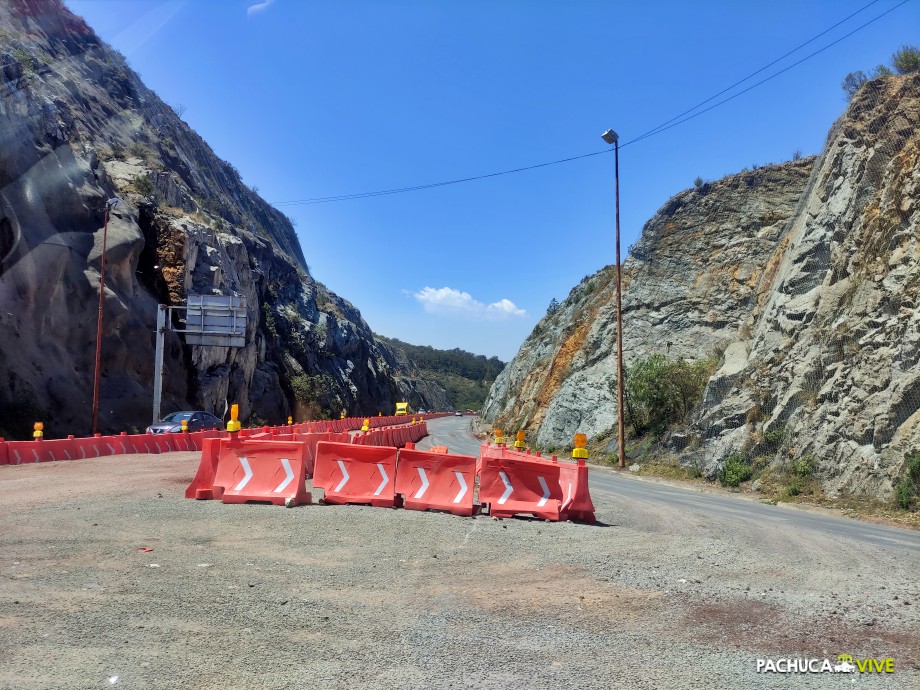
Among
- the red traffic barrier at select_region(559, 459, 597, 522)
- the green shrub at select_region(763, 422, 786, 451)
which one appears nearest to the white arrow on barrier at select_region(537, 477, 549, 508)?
the red traffic barrier at select_region(559, 459, 597, 522)

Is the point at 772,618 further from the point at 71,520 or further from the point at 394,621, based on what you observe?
the point at 71,520

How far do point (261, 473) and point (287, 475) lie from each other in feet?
1.43

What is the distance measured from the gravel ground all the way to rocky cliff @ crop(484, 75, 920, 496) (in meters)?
8.33

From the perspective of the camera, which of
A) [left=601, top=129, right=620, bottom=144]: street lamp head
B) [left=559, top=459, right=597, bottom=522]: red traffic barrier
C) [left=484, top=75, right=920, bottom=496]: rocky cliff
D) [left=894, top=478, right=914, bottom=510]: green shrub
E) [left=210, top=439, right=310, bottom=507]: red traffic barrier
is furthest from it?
[left=601, top=129, right=620, bottom=144]: street lamp head

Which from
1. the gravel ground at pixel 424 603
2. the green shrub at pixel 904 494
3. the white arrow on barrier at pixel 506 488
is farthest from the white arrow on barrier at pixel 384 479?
the green shrub at pixel 904 494

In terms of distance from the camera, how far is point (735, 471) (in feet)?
59.9

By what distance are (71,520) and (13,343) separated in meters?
25.3

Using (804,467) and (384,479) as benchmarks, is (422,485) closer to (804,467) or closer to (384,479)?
(384,479)

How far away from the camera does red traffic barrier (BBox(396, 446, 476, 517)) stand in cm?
1003

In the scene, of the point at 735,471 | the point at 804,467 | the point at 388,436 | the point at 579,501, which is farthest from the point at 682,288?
the point at 579,501

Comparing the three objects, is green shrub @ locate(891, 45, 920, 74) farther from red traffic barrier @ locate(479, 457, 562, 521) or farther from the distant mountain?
the distant mountain

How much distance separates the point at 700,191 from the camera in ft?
114

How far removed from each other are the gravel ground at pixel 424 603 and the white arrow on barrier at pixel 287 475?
3.33 ft

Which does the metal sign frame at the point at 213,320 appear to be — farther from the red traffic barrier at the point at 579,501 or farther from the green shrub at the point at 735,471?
the red traffic barrier at the point at 579,501
